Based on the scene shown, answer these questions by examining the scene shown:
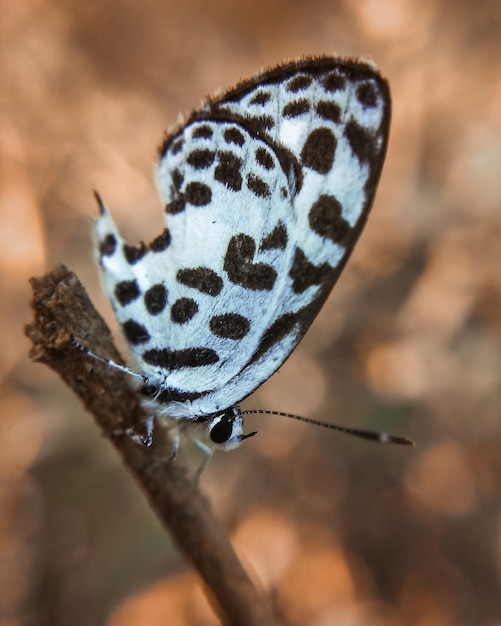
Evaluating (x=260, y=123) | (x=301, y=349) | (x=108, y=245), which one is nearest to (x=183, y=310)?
(x=108, y=245)

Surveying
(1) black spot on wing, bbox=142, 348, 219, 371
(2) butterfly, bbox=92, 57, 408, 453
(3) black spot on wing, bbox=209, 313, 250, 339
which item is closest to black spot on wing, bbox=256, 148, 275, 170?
(2) butterfly, bbox=92, 57, 408, 453

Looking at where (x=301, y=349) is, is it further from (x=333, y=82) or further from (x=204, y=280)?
(x=333, y=82)

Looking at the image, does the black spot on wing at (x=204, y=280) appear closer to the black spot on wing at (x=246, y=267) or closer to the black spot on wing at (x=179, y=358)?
the black spot on wing at (x=246, y=267)

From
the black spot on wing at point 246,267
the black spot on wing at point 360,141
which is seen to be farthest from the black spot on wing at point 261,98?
the black spot on wing at point 246,267

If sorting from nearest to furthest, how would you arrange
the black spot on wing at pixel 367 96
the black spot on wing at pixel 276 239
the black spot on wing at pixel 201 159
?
the black spot on wing at pixel 367 96 → the black spot on wing at pixel 276 239 → the black spot on wing at pixel 201 159

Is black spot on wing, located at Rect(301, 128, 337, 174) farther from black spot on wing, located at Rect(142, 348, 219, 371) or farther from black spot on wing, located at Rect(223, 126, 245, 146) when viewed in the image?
black spot on wing, located at Rect(142, 348, 219, 371)
